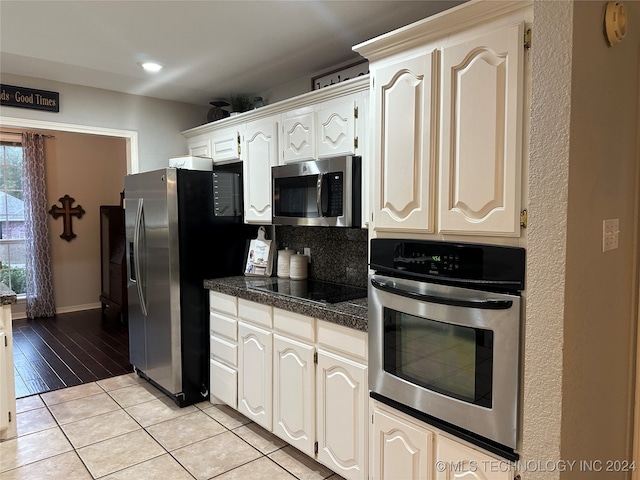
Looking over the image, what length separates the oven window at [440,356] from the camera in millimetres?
1586

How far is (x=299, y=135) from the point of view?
9.19ft

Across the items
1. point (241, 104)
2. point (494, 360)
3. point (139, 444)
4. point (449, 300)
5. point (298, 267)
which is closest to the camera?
point (494, 360)

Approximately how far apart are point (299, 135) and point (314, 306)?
1134mm

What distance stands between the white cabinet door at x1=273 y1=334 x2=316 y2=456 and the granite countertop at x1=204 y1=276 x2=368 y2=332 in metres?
0.19

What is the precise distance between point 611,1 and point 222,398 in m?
2.93

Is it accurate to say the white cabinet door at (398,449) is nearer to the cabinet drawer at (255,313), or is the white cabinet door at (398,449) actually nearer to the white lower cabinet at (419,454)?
the white lower cabinet at (419,454)

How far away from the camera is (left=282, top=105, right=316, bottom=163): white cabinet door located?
2713 millimetres

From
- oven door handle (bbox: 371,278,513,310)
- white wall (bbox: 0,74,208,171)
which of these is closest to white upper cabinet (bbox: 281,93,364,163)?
oven door handle (bbox: 371,278,513,310)

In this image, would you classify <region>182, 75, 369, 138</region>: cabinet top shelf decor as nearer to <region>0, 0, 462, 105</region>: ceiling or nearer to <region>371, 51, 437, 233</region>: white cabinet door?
<region>0, 0, 462, 105</region>: ceiling

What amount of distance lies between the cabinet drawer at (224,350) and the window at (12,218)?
3.94 metres

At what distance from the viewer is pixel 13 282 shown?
18.6 ft

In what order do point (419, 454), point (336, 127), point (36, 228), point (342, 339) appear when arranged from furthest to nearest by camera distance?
point (36, 228), point (336, 127), point (342, 339), point (419, 454)

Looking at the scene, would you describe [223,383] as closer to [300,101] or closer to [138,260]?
[138,260]

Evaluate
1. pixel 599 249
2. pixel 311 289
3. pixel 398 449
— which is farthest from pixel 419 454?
pixel 311 289
